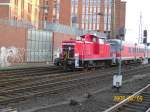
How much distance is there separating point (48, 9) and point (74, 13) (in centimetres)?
1624

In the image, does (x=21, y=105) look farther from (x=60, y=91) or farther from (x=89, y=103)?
(x=60, y=91)

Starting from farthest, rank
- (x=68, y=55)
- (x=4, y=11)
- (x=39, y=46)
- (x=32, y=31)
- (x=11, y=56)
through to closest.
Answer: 1. (x=4, y=11)
2. (x=39, y=46)
3. (x=32, y=31)
4. (x=11, y=56)
5. (x=68, y=55)

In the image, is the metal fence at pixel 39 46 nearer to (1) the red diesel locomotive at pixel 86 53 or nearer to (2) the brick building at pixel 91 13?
(1) the red diesel locomotive at pixel 86 53

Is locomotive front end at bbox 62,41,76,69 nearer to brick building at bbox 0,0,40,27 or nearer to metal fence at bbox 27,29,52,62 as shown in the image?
metal fence at bbox 27,29,52,62

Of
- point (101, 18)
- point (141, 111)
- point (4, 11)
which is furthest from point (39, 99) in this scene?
point (101, 18)

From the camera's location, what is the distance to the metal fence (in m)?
53.8

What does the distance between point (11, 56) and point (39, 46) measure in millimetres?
8647

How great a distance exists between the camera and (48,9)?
141 m

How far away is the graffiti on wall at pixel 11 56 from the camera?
46.3 m

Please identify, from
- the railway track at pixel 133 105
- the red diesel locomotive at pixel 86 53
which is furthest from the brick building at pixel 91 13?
the railway track at pixel 133 105

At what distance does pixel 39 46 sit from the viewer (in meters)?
56.5

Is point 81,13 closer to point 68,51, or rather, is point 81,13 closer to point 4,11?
point 4,11

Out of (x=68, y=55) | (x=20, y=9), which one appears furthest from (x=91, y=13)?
(x=68, y=55)

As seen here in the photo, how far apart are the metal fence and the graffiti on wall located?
2220mm
